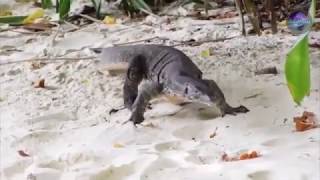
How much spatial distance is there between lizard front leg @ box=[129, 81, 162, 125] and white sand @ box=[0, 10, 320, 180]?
38 mm

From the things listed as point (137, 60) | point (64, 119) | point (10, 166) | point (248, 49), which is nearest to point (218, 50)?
point (248, 49)

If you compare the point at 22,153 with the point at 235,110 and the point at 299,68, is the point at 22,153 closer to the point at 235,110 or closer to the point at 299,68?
the point at 235,110

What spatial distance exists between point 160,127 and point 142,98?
21 cm

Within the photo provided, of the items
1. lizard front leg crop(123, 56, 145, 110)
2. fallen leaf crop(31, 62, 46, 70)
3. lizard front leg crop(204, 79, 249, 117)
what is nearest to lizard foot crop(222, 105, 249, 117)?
lizard front leg crop(204, 79, 249, 117)

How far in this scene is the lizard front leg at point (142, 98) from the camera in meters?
2.66

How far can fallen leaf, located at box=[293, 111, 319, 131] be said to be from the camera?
235 centimetres

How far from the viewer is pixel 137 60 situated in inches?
120

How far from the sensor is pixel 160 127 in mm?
2590

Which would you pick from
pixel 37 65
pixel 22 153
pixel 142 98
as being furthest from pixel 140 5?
pixel 22 153

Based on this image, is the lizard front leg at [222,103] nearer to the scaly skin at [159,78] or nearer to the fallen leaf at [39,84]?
the scaly skin at [159,78]

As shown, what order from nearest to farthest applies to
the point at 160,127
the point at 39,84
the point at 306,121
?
the point at 306,121 < the point at 160,127 < the point at 39,84

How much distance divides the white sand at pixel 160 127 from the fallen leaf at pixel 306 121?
27 millimetres

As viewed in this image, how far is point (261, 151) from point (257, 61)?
943 mm

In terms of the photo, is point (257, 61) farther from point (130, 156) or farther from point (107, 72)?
point (130, 156)
